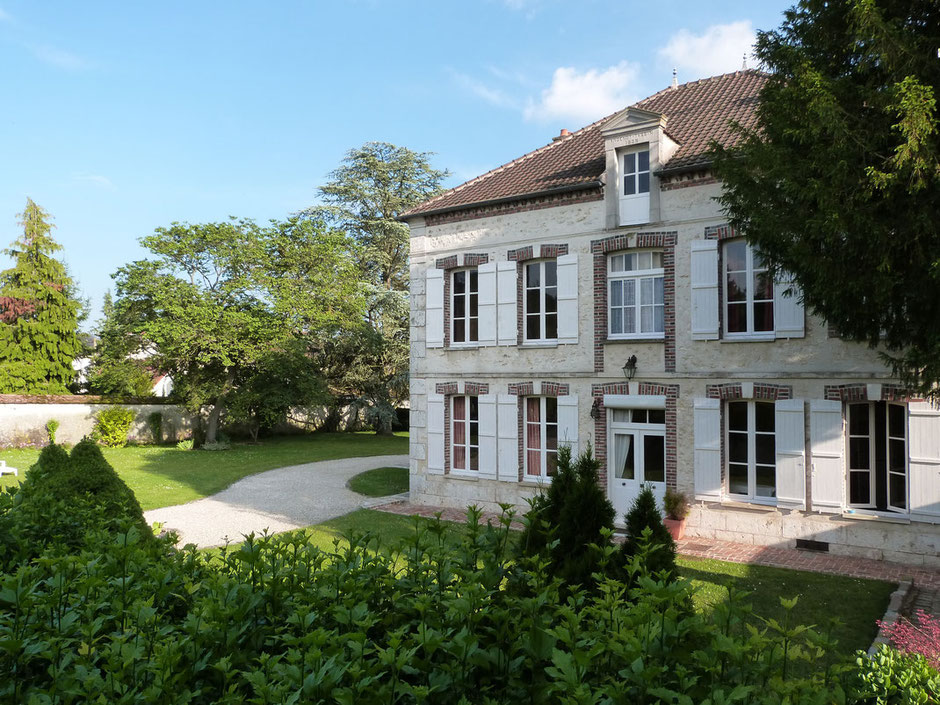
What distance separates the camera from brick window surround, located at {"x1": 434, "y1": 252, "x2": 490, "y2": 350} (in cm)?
1480

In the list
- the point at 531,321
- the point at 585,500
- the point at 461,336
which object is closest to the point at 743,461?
the point at 531,321

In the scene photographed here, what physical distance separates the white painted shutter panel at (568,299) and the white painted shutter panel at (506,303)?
3.55 feet

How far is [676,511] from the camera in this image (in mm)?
12055

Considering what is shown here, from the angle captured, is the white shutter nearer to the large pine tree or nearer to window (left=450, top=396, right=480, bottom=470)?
window (left=450, top=396, right=480, bottom=470)

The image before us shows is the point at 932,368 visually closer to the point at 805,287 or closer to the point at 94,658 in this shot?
the point at 805,287

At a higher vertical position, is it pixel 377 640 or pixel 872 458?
pixel 377 640

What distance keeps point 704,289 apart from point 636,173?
9.02ft

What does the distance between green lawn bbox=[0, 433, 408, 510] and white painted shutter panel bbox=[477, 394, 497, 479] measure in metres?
7.48

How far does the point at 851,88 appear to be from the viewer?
7090mm

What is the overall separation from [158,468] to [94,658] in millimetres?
21035

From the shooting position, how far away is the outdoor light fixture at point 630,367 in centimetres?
1273

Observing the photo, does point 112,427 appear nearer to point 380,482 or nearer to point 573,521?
point 380,482

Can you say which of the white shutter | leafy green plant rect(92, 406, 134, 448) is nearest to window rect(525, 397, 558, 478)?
the white shutter

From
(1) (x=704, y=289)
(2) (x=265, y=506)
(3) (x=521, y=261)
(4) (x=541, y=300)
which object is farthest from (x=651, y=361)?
(2) (x=265, y=506)
